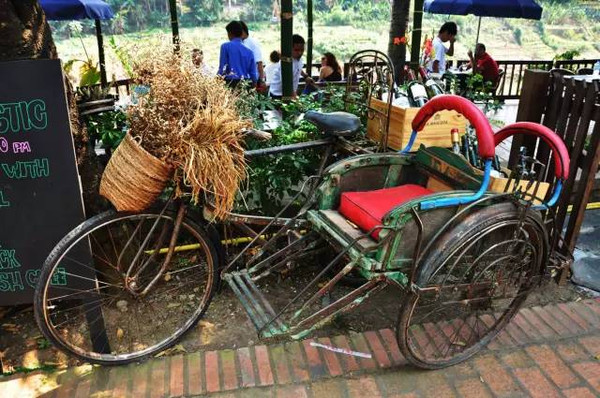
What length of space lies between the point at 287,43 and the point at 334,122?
224cm

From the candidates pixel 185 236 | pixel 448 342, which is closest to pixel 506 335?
pixel 448 342

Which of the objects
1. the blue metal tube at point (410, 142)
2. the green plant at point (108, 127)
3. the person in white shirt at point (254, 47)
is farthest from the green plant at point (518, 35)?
the green plant at point (108, 127)

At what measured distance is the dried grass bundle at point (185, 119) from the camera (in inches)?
95.3

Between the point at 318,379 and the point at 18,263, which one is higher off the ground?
the point at 18,263

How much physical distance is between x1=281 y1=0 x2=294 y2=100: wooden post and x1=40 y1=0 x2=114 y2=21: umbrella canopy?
14.4ft

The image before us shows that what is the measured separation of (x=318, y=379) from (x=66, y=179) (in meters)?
1.82

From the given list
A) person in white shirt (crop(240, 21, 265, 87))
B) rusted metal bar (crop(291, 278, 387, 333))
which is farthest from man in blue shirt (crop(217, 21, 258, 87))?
rusted metal bar (crop(291, 278, 387, 333))

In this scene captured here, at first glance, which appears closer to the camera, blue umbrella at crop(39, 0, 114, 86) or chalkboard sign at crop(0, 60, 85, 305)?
chalkboard sign at crop(0, 60, 85, 305)

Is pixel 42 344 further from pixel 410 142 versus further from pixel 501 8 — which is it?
pixel 501 8

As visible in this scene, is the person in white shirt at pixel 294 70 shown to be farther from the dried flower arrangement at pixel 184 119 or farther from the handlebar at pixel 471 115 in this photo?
the dried flower arrangement at pixel 184 119

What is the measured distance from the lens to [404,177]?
337 cm

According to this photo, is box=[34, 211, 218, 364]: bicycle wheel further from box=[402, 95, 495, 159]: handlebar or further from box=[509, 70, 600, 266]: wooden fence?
box=[509, 70, 600, 266]: wooden fence

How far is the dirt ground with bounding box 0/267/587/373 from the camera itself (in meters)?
3.05

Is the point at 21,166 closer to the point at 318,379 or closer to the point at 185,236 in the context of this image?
the point at 185,236
